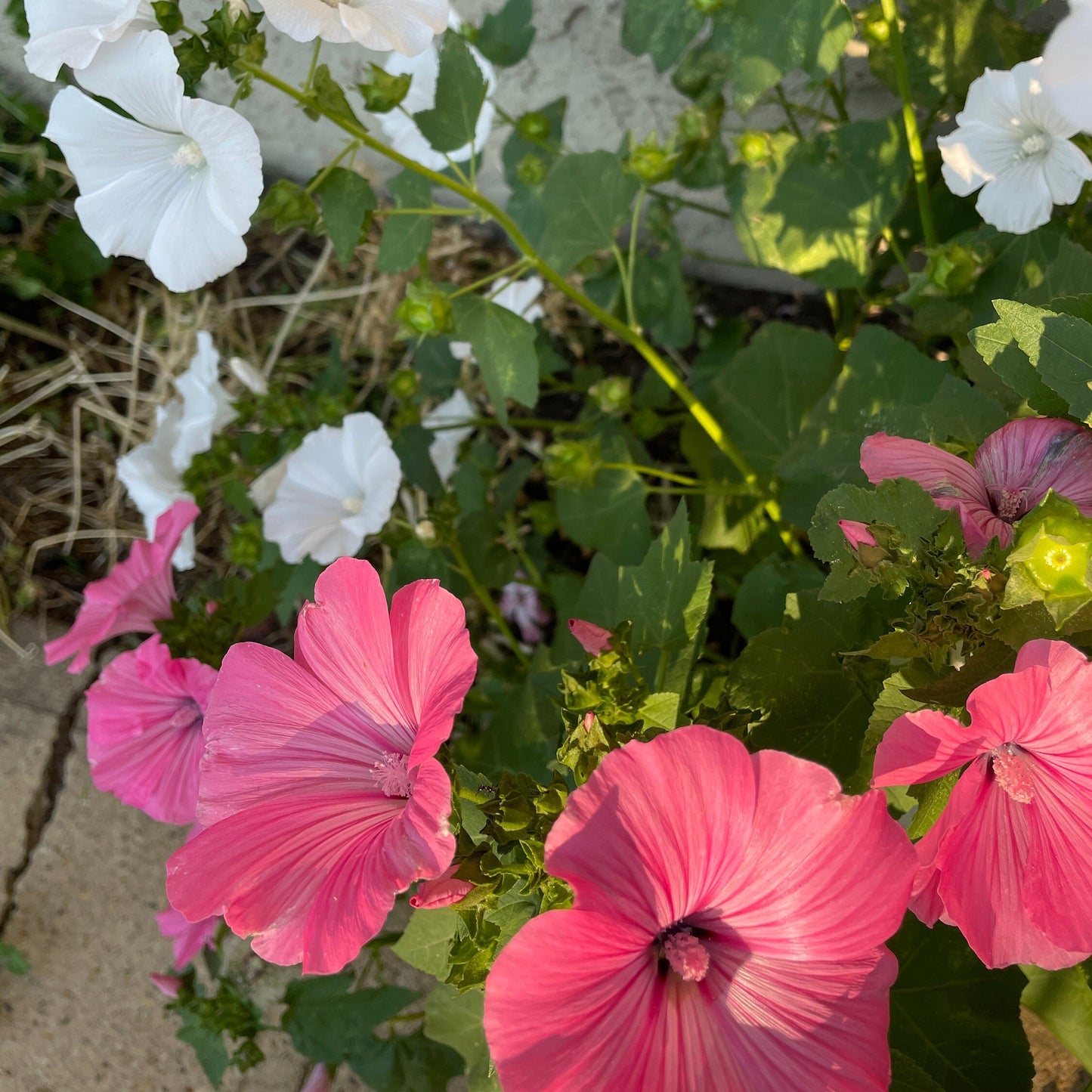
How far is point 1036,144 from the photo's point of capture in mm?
940

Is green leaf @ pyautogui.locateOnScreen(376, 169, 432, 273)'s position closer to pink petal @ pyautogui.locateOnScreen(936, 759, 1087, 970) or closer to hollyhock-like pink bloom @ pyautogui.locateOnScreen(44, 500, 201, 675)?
hollyhock-like pink bloom @ pyautogui.locateOnScreen(44, 500, 201, 675)

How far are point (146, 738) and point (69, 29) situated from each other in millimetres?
685

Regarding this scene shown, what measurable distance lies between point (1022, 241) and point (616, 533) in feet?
2.06

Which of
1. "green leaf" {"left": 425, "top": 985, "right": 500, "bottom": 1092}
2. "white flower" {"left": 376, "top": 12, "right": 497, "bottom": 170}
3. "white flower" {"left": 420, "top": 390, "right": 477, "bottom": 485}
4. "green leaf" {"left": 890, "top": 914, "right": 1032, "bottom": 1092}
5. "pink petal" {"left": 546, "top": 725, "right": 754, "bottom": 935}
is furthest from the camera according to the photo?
"white flower" {"left": 420, "top": 390, "right": 477, "bottom": 485}

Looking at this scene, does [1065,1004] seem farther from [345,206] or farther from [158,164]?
[158,164]

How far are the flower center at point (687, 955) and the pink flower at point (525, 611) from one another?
1113mm

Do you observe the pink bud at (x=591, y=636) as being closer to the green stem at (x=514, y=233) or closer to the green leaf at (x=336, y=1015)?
the green stem at (x=514, y=233)

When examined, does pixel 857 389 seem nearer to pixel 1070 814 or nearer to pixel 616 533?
pixel 616 533

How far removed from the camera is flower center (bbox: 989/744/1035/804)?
594 millimetres

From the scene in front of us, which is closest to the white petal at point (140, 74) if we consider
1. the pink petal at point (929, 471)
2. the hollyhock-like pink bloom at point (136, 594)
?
the hollyhock-like pink bloom at point (136, 594)

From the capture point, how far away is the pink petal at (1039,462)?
67 centimetres

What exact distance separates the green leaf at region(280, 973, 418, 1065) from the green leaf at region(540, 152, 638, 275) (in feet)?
3.27

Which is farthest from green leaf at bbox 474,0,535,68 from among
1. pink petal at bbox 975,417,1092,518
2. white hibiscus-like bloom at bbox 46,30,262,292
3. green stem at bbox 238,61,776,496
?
pink petal at bbox 975,417,1092,518

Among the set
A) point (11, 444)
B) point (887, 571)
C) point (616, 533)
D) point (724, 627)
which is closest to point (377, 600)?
point (887, 571)
